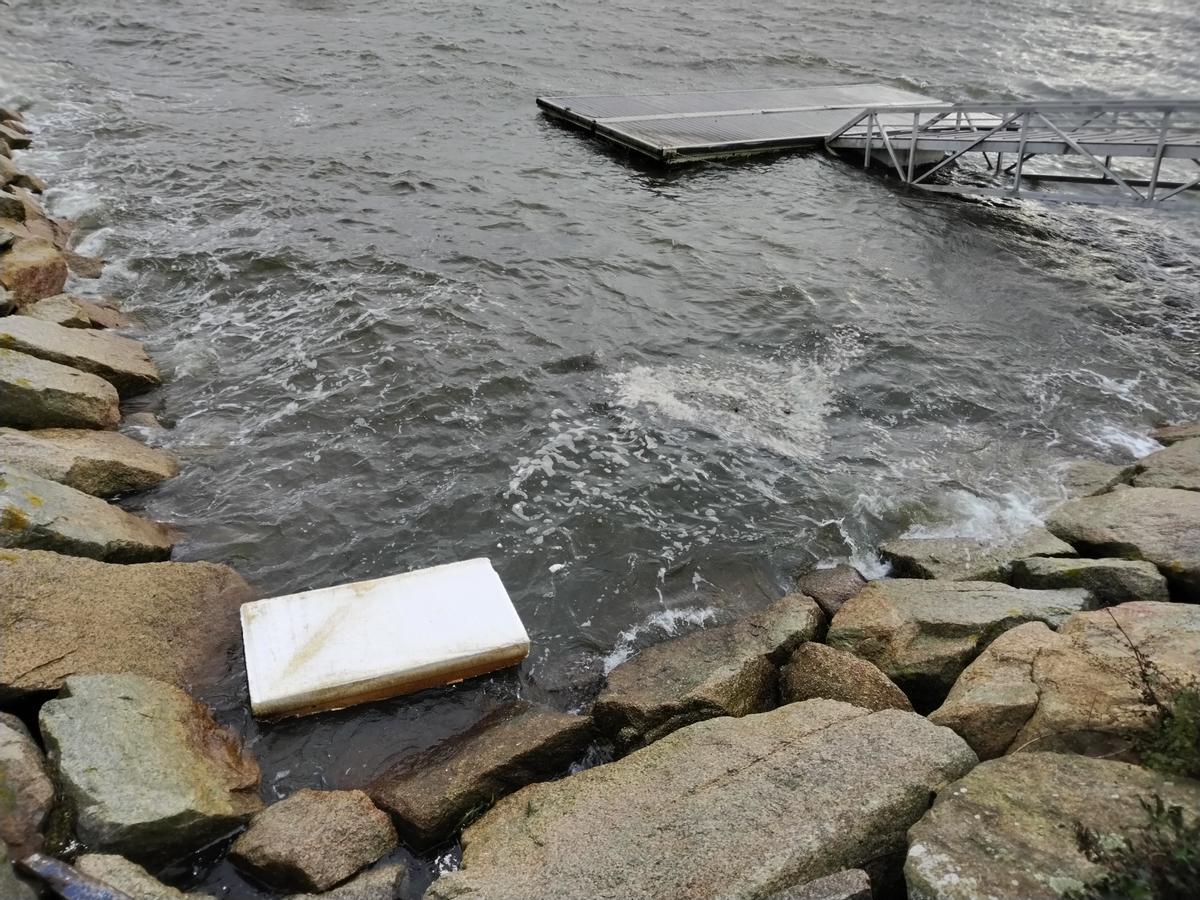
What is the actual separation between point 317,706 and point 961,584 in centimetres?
490

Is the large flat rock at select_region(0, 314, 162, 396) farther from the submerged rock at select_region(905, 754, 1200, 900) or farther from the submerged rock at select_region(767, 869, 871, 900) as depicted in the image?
the submerged rock at select_region(905, 754, 1200, 900)

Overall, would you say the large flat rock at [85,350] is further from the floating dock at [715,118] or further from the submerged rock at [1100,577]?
the floating dock at [715,118]

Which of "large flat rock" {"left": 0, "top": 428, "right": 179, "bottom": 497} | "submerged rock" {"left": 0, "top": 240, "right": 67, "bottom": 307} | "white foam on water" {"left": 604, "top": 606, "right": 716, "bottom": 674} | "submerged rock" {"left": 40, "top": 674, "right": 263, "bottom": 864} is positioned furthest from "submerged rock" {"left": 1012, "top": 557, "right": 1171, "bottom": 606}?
"submerged rock" {"left": 0, "top": 240, "right": 67, "bottom": 307}

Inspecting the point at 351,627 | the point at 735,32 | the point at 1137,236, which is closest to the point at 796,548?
the point at 351,627

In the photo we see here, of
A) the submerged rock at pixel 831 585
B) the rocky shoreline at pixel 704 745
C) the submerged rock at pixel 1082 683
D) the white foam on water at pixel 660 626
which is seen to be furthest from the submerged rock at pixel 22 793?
the submerged rock at pixel 831 585

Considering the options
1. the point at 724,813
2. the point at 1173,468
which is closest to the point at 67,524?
the point at 724,813

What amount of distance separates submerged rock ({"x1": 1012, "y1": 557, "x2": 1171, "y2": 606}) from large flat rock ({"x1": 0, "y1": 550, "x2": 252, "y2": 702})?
6237 millimetres

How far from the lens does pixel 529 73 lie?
22250 mm

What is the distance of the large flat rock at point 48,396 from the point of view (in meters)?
7.56

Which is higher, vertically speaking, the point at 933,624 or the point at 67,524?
the point at 67,524

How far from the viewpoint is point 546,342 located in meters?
10.9

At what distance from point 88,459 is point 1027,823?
7.35m

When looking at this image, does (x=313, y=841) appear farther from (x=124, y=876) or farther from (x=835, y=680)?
(x=835, y=680)

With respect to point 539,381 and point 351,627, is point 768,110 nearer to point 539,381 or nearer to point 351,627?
point 539,381
